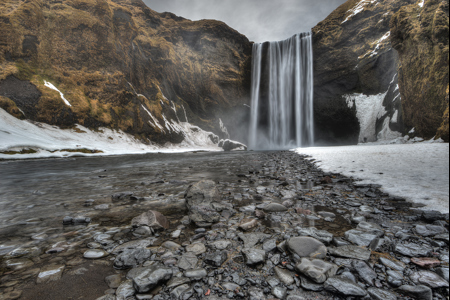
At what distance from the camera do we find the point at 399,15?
22.2 m

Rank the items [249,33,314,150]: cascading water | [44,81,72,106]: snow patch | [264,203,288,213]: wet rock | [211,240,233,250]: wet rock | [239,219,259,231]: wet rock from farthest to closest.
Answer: [249,33,314,150]: cascading water < [44,81,72,106]: snow patch < [264,203,288,213]: wet rock < [239,219,259,231]: wet rock < [211,240,233,250]: wet rock

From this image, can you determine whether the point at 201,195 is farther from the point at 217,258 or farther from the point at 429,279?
the point at 429,279

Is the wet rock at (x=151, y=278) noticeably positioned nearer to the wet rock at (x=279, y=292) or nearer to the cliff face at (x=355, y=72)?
the wet rock at (x=279, y=292)

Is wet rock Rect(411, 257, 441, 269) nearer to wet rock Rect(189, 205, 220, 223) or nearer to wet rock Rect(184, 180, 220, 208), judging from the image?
wet rock Rect(189, 205, 220, 223)

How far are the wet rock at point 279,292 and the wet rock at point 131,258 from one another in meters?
1.29

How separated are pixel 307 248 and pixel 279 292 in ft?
2.05

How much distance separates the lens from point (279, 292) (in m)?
1.40

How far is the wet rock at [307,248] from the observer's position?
1785 millimetres

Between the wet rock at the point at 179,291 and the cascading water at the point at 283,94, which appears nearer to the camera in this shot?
the wet rock at the point at 179,291

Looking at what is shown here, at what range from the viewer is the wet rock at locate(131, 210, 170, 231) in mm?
2596

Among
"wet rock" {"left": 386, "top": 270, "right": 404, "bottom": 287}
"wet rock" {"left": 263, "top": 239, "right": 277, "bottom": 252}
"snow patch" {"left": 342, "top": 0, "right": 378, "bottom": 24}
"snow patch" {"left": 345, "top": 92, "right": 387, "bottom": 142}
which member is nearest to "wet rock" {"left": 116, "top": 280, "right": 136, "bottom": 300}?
"wet rock" {"left": 263, "top": 239, "right": 277, "bottom": 252}

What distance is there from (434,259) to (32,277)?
11.6 feet

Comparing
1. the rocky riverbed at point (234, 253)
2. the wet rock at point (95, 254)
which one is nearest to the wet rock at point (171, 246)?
the rocky riverbed at point (234, 253)

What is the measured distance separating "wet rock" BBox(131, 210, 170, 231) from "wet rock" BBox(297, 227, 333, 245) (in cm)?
184
